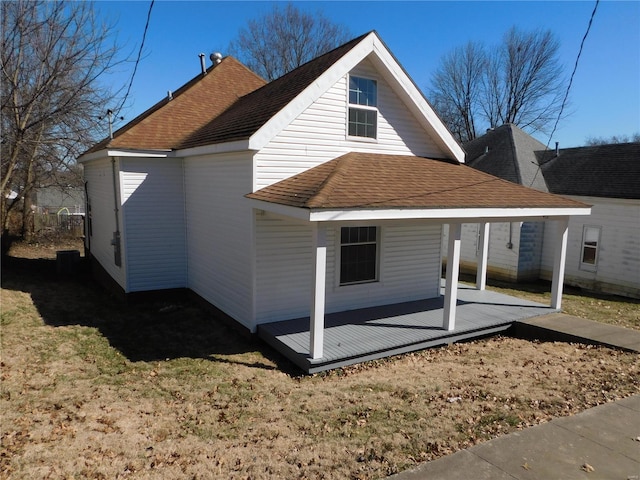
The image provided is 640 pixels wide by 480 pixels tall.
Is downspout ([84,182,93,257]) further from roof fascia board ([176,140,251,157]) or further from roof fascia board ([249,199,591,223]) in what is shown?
roof fascia board ([249,199,591,223])

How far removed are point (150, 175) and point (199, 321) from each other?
4135 millimetres

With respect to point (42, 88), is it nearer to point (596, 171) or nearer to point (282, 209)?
point (282, 209)

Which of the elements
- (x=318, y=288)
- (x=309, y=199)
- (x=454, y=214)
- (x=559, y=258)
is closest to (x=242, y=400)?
(x=318, y=288)

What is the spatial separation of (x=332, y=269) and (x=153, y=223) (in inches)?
201

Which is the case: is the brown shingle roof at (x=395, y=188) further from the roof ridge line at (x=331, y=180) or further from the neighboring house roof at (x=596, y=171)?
the neighboring house roof at (x=596, y=171)

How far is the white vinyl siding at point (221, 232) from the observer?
29.6ft

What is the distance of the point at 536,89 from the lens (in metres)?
37.5

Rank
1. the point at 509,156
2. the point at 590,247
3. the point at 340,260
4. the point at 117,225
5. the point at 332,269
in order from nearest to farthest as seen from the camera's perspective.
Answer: the point at 332,269, the point at 340,260, the point at 117,225, the point at 590,247, the point at 509,156

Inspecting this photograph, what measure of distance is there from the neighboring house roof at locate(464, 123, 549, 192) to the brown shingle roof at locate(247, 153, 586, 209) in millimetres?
7959

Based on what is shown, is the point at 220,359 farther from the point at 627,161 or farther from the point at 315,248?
the point at 627,161

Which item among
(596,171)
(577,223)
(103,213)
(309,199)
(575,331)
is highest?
(596,171)

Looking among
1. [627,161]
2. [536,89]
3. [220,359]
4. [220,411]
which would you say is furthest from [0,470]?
[536,89]

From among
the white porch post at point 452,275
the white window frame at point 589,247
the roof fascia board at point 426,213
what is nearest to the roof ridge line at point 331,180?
the roof fascia board at point 426,213

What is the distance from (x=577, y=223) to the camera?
15953mm
